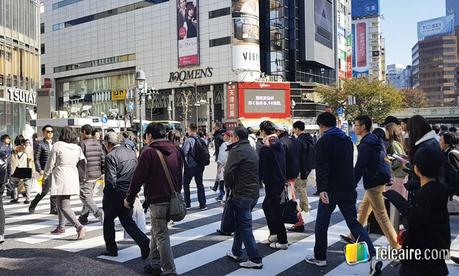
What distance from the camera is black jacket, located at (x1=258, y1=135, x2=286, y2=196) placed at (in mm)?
6312

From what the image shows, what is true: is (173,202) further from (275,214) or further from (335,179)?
(335,179)

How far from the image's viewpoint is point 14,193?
12453mm

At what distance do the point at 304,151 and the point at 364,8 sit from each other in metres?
108

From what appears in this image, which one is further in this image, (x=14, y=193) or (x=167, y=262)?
(x=14, y=193)

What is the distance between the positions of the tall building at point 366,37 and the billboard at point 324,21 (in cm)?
2099

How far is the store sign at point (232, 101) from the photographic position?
62794 mm

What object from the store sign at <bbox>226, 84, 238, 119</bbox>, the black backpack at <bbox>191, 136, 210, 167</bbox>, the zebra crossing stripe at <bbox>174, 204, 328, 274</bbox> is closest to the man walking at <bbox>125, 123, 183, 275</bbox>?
the zebra crossing stripe at <bbox>174, 204, 328, 274</bbox>

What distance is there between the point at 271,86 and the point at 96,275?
2388 inches

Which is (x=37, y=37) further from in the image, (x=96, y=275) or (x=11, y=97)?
(x=96, y=275)

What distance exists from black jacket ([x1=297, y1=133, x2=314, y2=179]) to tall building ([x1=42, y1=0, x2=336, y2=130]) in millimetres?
47062

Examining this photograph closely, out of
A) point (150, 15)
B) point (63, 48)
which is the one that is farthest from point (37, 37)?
point (63, 48)

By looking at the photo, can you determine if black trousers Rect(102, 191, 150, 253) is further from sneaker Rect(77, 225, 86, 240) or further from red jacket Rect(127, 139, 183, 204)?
sneaker Rect(77, 225, 86, 240)

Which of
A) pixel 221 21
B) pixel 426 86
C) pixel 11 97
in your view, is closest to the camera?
pixel 11 97

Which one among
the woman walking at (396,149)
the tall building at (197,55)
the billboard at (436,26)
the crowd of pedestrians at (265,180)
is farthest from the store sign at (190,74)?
the billboard at (436,26)
